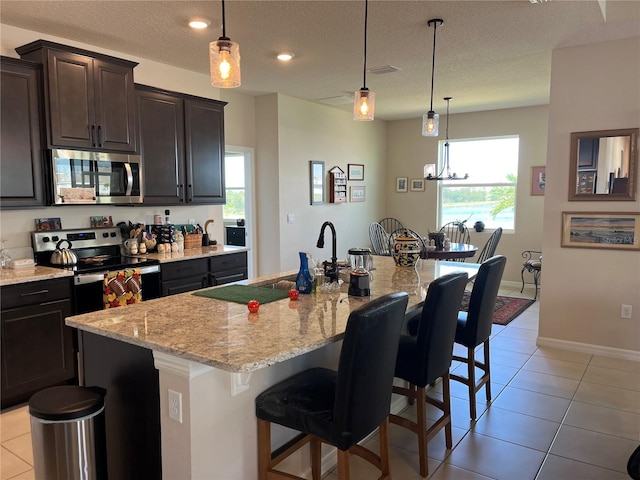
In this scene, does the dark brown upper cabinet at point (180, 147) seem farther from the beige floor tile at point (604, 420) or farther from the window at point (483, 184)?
the window at point (483, 184)

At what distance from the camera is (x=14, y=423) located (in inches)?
116

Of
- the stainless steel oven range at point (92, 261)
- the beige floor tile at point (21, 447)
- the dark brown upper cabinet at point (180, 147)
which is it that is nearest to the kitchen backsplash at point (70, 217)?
the stainless steel oven range at point (92, 261)

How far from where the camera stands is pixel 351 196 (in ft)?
24.4

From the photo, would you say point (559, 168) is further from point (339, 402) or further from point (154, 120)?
point (154, 120)

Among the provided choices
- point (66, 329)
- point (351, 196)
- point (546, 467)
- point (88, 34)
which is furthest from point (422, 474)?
point (351, 196)

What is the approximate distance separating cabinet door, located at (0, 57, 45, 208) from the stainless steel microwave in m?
0.13

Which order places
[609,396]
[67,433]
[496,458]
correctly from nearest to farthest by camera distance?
[67,433] < [496,458] < [609,396]

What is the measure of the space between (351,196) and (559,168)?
3668mm

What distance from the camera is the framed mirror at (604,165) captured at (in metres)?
3.88

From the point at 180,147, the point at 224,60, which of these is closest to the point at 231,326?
the point at 224,60

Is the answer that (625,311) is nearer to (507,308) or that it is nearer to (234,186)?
(507,308)

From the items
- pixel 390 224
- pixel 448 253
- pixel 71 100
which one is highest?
pixel 71 100

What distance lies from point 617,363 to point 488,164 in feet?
14.0

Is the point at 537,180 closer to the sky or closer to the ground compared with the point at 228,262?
closer to the sky
